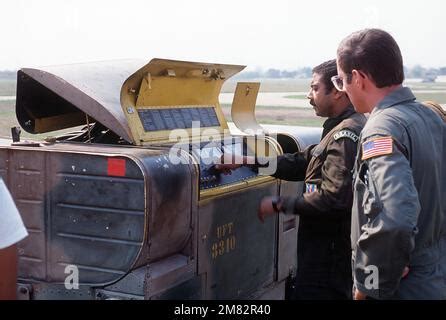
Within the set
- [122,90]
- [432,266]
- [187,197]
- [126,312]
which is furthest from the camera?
[122,90]

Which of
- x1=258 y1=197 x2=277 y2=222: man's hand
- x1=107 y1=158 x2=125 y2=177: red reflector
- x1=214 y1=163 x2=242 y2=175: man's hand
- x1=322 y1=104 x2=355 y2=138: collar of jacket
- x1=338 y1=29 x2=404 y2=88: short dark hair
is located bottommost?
x1=258 y1=197 x2=277 y2=222: man's hand

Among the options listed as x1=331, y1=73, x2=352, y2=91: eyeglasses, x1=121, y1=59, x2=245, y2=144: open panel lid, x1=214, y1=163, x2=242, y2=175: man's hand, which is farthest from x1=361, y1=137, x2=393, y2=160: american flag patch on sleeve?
x1=121, y1=59, x2=245, y2=144: open panel lid

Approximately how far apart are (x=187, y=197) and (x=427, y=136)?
126cm

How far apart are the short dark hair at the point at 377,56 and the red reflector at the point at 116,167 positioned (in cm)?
116

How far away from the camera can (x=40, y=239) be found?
9.73 ft

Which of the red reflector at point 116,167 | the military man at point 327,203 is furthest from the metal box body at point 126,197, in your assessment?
the military man at point 327,203

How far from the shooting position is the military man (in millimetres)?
2764

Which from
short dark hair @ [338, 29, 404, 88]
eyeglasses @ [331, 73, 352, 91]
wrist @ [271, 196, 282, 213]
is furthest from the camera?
wrist @ [271, 196, 282, 213]

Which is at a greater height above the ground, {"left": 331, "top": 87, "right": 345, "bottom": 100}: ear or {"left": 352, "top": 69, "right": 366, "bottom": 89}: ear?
{"left": 352, "top": 69, "right": 366, "bottom": 89}: ear

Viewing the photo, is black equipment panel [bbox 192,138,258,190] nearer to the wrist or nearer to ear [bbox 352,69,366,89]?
the wrist

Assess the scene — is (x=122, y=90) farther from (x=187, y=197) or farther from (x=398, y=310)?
(x=398, y=310)

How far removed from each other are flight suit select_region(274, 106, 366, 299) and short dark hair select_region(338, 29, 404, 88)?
0.73 metres

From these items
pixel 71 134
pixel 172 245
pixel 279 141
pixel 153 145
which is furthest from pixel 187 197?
pixel 279 141

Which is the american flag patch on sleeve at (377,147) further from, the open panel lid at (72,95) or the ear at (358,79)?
the open panel lid at (72,95)
